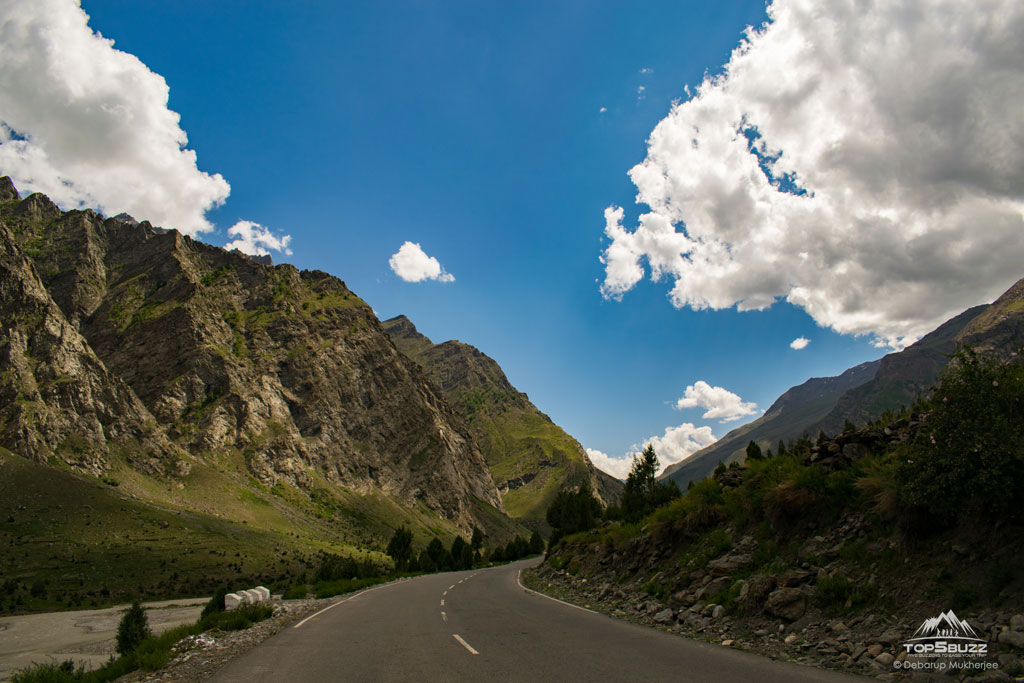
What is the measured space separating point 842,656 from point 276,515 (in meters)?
109

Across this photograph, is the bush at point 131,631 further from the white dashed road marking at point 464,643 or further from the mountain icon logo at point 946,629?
the mountain icon logo at point 946,629

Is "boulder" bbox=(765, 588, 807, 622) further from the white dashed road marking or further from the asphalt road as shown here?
the white dashed road marking

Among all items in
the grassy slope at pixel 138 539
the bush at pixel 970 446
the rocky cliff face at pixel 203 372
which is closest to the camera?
the bush at pixel 970 446

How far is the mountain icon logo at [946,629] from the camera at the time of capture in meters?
7.73

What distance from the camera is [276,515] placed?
97938 millimetres

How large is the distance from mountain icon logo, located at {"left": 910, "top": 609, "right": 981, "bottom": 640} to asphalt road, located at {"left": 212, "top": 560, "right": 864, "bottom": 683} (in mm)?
1911

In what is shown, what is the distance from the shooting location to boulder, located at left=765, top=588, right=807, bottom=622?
1050 centimetres

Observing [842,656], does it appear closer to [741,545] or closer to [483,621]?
[741,545]

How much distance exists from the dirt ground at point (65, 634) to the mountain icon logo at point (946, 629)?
24.0 meters

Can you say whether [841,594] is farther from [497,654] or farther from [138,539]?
[138,539]

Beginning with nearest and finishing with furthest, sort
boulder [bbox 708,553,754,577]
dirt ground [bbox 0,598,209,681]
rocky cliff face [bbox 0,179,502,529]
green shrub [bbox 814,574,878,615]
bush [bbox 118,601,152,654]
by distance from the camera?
green shrub [bbox 814,574,878,615], boulder [bbox 708,553,754,577], bush [bbox 118,601,152,654], dirt ground [bbox 0,598,209,681], rocky cliff face [bbox 0,179,502,529]

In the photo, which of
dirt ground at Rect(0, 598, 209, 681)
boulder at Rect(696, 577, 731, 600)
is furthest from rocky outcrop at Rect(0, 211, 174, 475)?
boulder at Rect(696, 577, 731, 600)

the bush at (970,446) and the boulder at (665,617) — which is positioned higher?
the bush at (970,446)

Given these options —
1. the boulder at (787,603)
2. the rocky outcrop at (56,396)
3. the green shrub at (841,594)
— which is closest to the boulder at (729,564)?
the boulder at (787,603)
